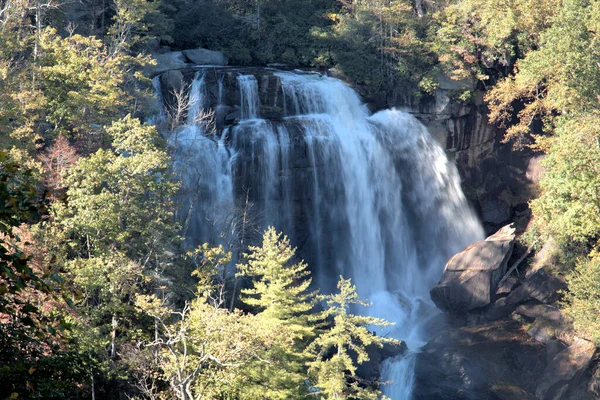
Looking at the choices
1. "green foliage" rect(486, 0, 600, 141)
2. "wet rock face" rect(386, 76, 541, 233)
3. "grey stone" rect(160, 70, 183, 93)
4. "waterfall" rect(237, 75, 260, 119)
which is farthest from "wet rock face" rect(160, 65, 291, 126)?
"green foliage" rect(486, 0, 600, 141)

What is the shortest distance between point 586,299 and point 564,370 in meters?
3.16

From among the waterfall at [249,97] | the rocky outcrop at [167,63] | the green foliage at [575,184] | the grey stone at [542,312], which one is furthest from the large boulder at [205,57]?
the grey stone at [542,312]

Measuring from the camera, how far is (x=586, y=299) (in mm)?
24875

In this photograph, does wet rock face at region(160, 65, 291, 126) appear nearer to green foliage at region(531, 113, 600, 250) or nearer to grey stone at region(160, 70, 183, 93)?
grey stone at region(160, 70, 183, 93)

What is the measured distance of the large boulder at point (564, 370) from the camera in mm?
23688

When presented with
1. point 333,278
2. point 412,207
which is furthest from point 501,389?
point 412,207

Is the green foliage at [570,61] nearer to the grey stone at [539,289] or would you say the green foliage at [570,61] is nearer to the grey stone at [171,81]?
the grey stone at [539,289]

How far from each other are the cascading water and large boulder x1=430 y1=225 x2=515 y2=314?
1857 millimetres

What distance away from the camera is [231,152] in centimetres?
2983

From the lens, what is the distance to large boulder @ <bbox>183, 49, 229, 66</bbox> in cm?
3809

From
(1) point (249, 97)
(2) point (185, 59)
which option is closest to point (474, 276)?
(1) point (249, 97)

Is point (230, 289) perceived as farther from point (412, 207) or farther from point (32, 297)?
point (412, 207)

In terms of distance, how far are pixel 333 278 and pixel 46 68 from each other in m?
17.4

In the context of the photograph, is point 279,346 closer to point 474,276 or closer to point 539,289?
point 474,276
